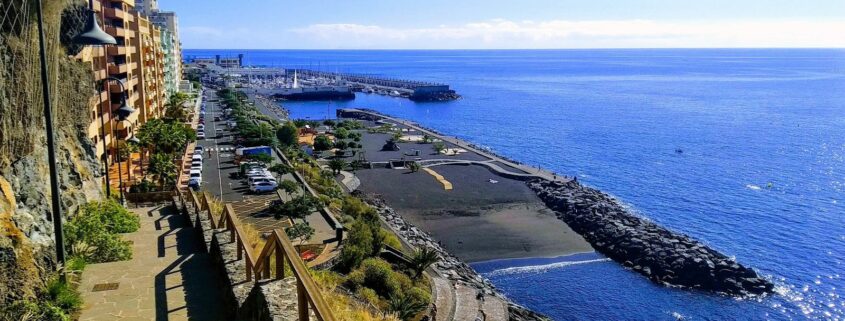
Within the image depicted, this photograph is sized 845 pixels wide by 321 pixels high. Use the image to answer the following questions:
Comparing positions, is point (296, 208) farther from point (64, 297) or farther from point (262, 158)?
point (64, 297)

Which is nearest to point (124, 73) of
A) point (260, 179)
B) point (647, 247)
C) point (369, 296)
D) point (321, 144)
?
point (260, 179)

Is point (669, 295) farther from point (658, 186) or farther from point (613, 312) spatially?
point (658, 186)

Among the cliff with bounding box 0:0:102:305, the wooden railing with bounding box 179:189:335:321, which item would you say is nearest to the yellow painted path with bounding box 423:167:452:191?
the cliff with bounding box 0:0:102:305

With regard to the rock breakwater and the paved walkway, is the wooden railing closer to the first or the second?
the paved walkway

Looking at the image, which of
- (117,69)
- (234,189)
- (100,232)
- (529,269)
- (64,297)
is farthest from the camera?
(117,69)

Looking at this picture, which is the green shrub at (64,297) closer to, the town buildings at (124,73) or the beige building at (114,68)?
the town buildings at (124,73)

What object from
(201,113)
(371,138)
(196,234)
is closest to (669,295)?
(196,234)
